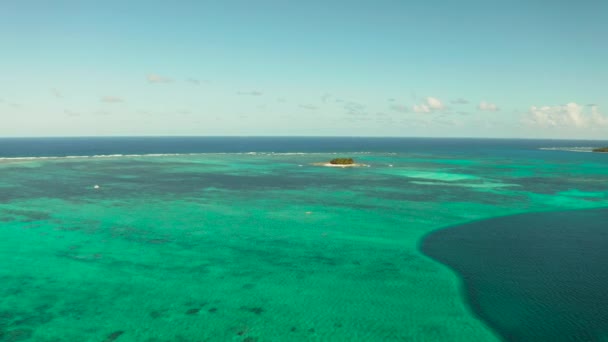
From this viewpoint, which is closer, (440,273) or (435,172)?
(440,273)

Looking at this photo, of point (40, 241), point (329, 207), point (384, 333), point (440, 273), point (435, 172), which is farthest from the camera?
point (435, 172)

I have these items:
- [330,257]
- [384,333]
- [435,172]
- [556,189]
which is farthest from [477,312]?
[435,172]

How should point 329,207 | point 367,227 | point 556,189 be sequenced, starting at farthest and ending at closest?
point 556,189 → point 329,207 → point 367,227

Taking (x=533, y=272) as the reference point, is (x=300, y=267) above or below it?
below

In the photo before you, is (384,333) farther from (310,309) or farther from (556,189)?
(556,189)

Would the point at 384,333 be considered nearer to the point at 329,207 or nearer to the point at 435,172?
the point at 329,207

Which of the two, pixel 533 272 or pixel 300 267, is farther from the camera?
A: pixel 300 267
